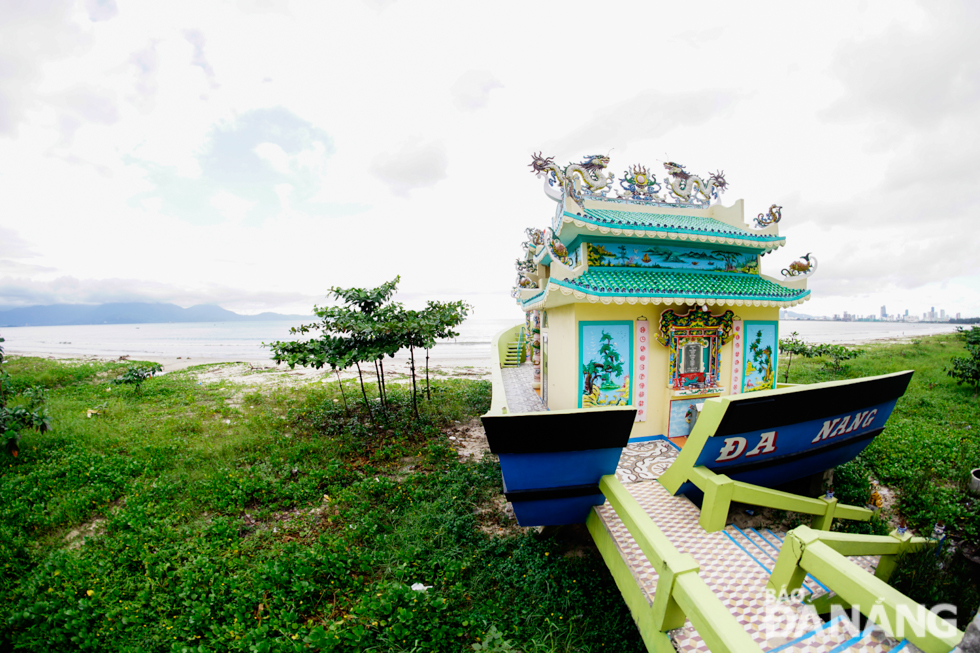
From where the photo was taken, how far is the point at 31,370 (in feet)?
53.5

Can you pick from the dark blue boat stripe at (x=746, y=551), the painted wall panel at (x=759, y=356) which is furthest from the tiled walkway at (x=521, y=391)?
the painted wall panel at (x=759, y=356)

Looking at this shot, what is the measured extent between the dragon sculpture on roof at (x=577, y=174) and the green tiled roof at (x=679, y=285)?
1.75m

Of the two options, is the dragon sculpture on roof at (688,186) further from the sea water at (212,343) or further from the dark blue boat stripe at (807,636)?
the sea water at (212,343)

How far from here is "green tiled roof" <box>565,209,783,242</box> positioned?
6073 mm

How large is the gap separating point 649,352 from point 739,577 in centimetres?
353

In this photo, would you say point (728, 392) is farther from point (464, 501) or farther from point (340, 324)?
point (340, 324)

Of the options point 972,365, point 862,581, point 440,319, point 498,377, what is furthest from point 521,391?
point 972,365

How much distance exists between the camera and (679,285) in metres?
5.93

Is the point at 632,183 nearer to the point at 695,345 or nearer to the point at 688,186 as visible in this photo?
the point at 688,186

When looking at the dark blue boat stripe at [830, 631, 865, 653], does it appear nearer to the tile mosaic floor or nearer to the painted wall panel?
the tile mosaic floor

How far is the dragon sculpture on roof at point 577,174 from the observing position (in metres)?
6.52

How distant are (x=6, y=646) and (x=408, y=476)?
4624mm

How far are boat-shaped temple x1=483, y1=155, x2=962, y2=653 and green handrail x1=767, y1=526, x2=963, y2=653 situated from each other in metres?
0.01

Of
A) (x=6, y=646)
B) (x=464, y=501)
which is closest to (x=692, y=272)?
(x=464, y=501)
